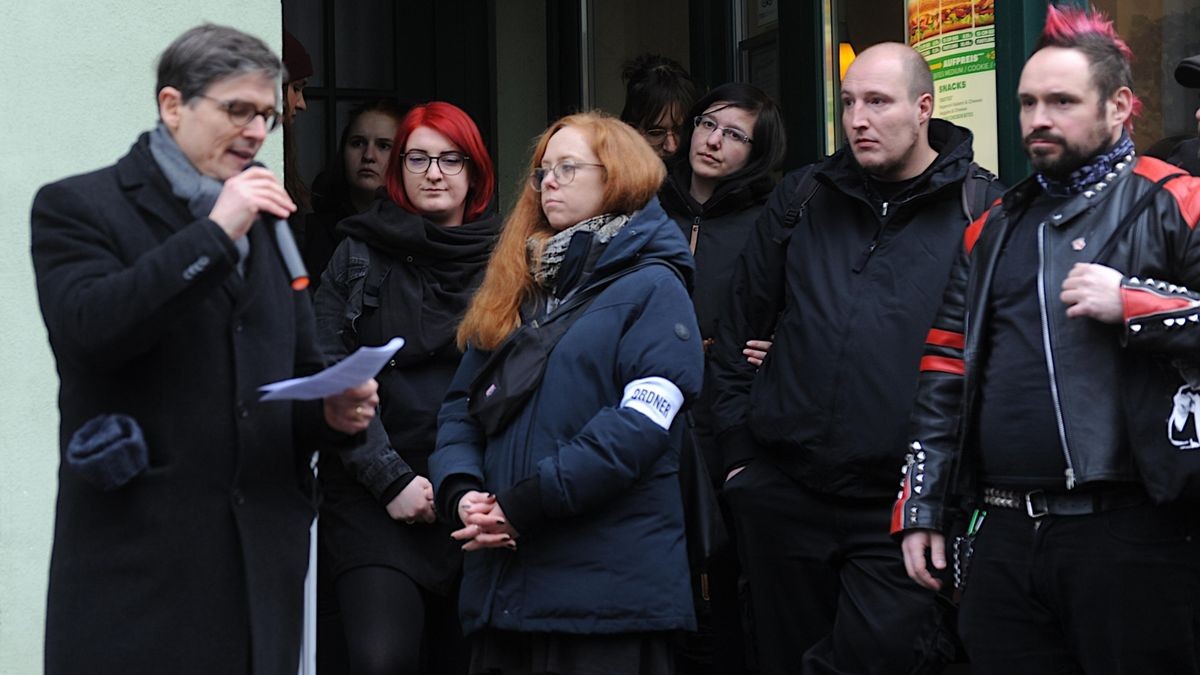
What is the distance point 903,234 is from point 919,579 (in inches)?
38.1

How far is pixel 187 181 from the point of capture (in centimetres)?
308

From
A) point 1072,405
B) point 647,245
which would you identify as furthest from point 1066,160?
point 647,245

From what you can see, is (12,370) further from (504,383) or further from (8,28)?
(504,383)

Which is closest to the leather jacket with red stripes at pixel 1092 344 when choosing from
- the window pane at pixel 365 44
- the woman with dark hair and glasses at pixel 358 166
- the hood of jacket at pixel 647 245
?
the hood of jacket at pixel 647 245

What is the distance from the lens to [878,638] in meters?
4.22

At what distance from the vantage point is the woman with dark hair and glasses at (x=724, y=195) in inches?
200

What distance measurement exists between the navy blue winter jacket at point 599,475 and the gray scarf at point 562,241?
0.19ft

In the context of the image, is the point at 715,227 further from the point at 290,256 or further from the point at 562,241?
the point at 290,256

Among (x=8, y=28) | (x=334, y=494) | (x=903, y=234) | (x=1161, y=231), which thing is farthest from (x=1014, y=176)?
(x=8, y=28)

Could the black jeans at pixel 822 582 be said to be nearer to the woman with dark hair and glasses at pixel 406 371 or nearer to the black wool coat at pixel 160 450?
the woman with dark hair and glasses at pixel 406 371

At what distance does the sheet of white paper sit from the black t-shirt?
138 centimetres

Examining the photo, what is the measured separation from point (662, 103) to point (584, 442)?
2.16 metres

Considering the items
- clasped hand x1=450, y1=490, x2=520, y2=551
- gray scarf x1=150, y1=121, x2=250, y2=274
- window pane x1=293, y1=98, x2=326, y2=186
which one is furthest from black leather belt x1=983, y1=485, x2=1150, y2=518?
window pane x1=293, y1=98, x2=326, y2=186

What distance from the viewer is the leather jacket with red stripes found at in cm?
338
